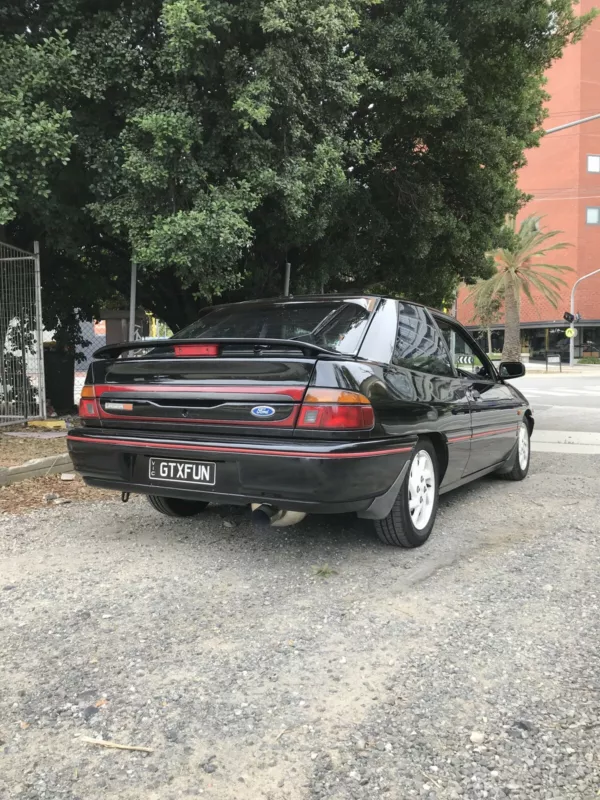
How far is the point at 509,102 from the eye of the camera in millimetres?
10039

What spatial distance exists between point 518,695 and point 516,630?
563 mm

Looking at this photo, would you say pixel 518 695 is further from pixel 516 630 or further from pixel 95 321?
pixel 95 321

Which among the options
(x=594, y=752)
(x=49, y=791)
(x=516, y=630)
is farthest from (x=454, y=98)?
(x=49, y=791)

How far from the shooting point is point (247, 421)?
11.5 feet

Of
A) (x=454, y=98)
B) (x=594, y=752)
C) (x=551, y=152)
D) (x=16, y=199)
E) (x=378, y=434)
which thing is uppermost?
(x=551, y=152)

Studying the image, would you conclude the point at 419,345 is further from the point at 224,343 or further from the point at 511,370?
the point at 511,370

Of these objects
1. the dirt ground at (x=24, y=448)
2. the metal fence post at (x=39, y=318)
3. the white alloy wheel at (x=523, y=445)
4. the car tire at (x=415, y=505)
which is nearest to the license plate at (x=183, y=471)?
the car tire at (x=415, y=505)

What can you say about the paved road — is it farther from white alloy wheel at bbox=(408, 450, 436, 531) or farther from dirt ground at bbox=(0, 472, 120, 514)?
dirt ground at bbox=(0, 472, 120, 514)

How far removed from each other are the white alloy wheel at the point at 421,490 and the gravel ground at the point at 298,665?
0.68 feet

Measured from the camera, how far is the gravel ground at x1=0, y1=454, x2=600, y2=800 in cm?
202

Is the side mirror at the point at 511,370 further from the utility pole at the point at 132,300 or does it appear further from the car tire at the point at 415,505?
the utility pole at the point at 132,300

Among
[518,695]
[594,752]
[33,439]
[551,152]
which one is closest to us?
[594,752]

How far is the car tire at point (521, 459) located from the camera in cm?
629

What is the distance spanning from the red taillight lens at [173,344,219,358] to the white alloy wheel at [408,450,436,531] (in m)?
1.36
